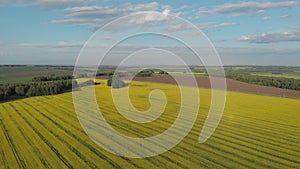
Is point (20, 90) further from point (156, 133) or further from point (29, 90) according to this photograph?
point (156, 133)

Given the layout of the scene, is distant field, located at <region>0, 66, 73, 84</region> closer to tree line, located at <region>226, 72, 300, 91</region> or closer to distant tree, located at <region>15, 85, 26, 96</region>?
distant tree, located at <region>15, 85, 26, 96</region>

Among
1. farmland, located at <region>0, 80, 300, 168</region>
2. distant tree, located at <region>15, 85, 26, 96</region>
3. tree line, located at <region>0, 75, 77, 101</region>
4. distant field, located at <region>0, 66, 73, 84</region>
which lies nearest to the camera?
farmland, located at <region>0, 80, 300, 168</region>

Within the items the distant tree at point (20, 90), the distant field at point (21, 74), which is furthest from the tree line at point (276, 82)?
the distant field at point (21, 74)

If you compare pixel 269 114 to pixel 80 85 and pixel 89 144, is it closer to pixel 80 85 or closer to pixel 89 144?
pixel 89 144

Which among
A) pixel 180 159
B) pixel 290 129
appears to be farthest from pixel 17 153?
pixel 290 129

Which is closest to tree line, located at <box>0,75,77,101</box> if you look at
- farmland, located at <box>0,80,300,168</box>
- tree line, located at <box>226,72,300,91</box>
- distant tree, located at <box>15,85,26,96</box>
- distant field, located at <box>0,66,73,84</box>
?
distant tree, located at <box>15,85,26,96</box>

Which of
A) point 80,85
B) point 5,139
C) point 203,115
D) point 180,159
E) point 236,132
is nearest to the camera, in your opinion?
point 180,159

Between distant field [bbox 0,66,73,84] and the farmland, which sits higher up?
distant field [bbox 0,66,73,84]

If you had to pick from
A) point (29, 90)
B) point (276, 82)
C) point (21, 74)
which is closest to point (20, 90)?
point (29, 90)
